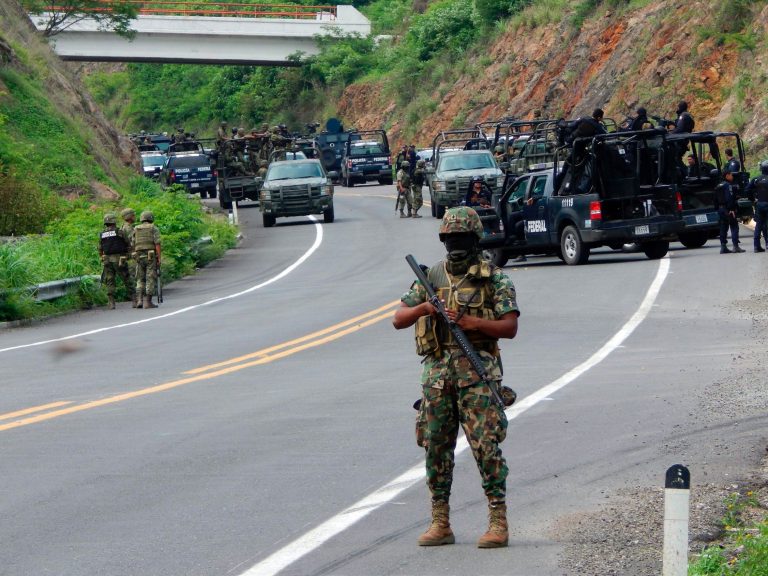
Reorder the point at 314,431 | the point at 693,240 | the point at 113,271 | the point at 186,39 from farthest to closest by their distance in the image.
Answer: the point at 186,39 → the point at 693,240 → the point at 113,271 → the point at 314,431

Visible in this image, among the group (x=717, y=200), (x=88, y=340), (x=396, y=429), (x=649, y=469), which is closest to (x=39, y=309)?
(x=88, y=340)

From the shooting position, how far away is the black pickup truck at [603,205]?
2534cm

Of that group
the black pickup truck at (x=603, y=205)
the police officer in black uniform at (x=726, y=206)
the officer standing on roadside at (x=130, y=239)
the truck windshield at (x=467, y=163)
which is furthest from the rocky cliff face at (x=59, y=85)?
the police officer in black uniform at (x=726, y=206)

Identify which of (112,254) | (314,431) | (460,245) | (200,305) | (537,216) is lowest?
(200,305)

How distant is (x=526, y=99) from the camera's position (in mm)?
64438

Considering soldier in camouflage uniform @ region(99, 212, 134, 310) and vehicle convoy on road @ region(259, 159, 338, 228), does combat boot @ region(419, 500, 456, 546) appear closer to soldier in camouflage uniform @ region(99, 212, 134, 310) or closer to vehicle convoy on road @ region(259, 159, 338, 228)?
soldier in camouflage uniform @ region(99, 212, 134, 310)

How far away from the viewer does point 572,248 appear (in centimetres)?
2619

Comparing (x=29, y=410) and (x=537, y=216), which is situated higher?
(x=537, y=216)

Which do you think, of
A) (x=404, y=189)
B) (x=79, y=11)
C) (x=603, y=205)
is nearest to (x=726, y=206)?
(x=603, y=205)

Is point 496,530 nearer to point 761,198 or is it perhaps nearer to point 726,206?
point 761,198

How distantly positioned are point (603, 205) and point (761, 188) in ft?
9.03

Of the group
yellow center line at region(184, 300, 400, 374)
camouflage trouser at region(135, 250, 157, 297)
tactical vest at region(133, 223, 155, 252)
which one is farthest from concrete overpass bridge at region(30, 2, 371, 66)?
yellow center line at region(184, 300, 400, 374)

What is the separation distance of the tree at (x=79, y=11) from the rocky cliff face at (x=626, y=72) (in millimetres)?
16897

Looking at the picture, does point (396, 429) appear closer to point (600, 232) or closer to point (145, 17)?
point (600, 232)
